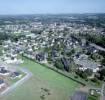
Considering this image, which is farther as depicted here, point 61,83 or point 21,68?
point 21,68

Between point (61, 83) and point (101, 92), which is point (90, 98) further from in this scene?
point (61, 83)

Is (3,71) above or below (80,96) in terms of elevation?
above

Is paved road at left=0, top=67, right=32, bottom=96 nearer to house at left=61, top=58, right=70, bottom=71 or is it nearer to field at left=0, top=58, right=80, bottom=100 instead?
field at left=0, top=58, right=80, bottom=100

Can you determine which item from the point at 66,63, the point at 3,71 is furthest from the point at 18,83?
the point at 66,63

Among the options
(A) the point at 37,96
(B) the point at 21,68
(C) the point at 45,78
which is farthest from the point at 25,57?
(A) the point at 37,96

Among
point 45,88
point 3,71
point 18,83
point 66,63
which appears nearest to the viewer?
point 45,88

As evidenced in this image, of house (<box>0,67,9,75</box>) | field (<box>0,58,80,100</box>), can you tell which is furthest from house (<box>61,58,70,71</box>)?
house (<box>0,67,9,75</box>)

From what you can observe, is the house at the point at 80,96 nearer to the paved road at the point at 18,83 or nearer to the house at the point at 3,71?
A: the paved road at the point at 18,83

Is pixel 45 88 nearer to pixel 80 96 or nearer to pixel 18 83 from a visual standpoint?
pixel 18 83
